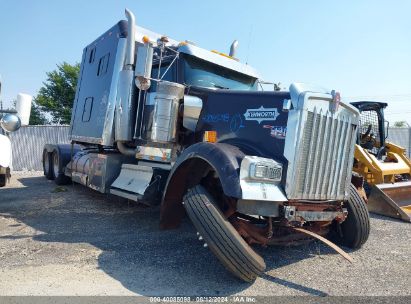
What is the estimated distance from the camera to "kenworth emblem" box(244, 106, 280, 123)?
13.8ft

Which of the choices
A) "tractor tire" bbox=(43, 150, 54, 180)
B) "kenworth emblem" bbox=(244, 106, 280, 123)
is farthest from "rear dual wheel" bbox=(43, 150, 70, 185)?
"kenworth emblem" bbox=(244, 106, 280, 123)

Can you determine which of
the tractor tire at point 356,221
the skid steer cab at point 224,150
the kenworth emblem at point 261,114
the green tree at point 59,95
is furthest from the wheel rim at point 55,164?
the green tree at point 59,95

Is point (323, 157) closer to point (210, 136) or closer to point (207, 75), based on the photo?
point (210, 136)

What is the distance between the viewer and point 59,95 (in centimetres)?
3725

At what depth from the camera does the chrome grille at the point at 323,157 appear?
3.97 meters

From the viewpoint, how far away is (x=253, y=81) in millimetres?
6488

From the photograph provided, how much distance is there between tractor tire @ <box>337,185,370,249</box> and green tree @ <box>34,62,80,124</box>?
34.2 m

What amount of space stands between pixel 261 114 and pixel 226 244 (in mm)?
1525

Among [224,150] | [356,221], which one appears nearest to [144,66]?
[224,150]

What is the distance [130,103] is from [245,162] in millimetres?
3197

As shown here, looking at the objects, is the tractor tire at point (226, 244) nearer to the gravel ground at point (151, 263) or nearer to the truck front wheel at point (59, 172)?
the gravel ground at point (151, 263)

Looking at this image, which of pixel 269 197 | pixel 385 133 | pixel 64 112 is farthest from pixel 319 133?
pixel 64 112

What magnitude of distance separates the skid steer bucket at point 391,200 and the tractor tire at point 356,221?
261 cm

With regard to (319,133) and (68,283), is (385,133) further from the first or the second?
(68,283)
